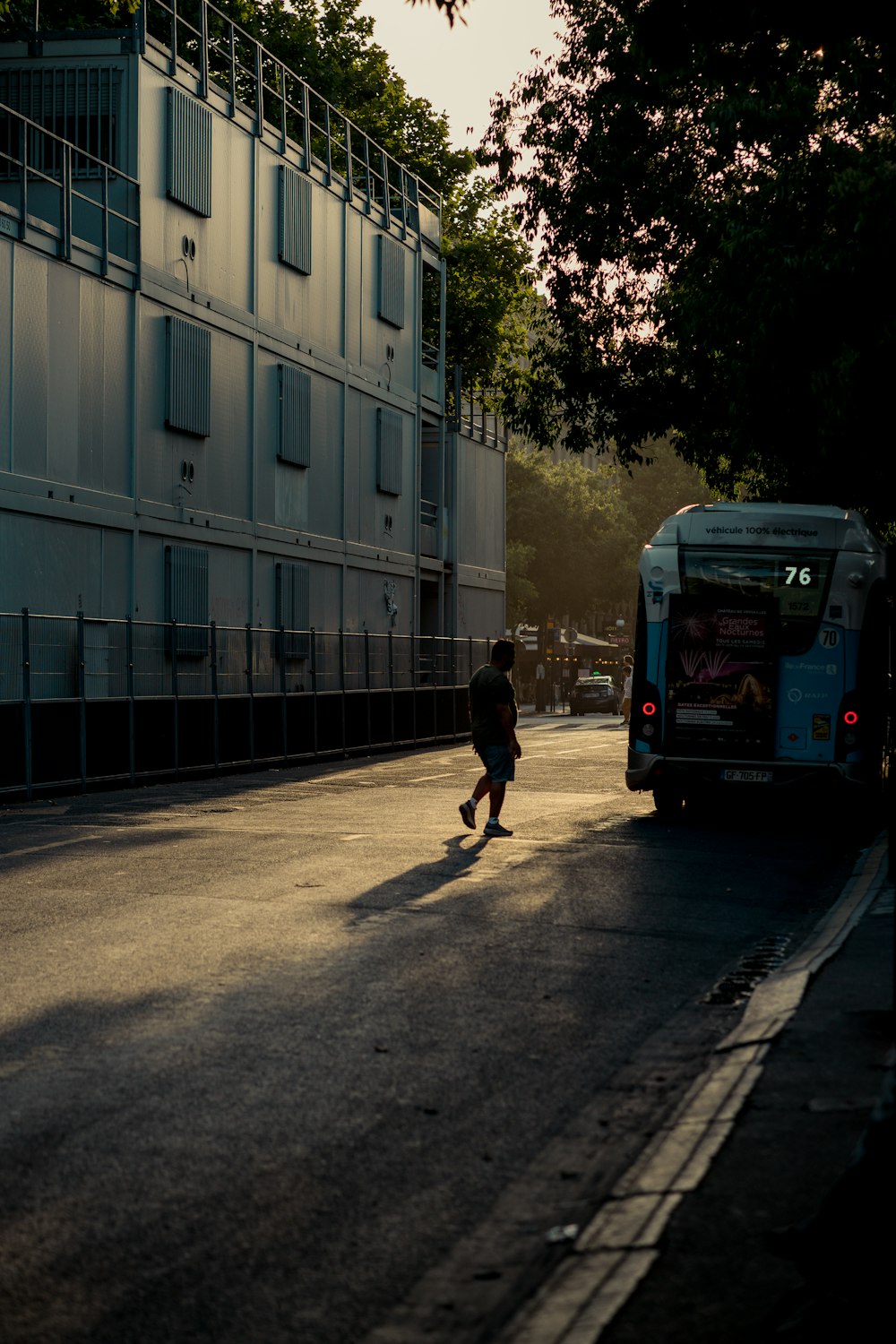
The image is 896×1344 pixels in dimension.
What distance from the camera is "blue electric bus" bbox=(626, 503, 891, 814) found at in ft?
56.0

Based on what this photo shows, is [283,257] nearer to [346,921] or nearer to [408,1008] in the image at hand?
[346,921]

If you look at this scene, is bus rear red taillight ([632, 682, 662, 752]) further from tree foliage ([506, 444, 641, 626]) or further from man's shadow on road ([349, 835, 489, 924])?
tree foliage ([506, 444, 641, 626])

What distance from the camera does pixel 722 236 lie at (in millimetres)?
21734

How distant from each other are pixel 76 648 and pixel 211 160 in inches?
430

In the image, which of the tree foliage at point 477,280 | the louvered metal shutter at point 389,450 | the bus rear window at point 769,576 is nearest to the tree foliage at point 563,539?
the tree foliage at point 477,280

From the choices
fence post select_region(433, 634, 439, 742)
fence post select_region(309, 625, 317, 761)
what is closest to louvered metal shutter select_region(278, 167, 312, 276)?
fence post select_region(309, 625, 317, 761)

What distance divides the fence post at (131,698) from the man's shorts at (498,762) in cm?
853

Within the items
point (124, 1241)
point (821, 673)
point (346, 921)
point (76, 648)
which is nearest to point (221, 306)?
point (76, 648)

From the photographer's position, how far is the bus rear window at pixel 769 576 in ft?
56.6

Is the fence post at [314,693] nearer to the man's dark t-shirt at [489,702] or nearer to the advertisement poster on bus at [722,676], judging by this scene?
the advertisement poster on bus at [722,676]

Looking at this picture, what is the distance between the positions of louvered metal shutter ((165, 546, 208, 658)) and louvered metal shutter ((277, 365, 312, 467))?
14.0 feet

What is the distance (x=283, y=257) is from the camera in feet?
103

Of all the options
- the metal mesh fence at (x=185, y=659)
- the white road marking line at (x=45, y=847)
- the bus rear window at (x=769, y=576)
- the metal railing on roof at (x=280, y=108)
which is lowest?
the white road marking line at (x=45, y=847)

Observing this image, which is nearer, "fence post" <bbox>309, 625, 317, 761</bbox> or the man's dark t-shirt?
the man's dark t-shirt
